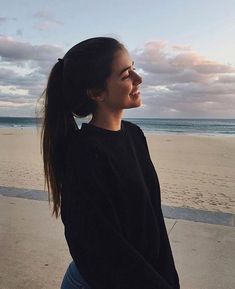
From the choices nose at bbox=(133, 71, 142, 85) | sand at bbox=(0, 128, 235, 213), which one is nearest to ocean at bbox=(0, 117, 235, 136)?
sand at bbox=(0, 128, 235, 213)

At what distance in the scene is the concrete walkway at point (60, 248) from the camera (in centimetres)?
307

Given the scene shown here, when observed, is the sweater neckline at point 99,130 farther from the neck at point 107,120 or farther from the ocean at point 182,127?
the ocean at point 182,127

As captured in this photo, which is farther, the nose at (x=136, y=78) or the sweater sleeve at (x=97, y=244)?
the nose at (x=136, y=78)

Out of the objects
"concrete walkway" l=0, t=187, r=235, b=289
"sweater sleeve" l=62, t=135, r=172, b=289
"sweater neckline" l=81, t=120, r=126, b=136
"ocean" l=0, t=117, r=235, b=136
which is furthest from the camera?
"ocean" l=0, t=117, r=235, b=136

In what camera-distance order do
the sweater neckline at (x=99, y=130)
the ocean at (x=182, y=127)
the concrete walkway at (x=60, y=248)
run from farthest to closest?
the ocean at (x=182, y=127) → the concrete walkway at (x=60, y=248) → the sweater neckline at (x=99, y=130)

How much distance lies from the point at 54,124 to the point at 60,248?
239 cm

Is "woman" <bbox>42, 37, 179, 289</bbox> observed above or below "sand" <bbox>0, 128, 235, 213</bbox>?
above

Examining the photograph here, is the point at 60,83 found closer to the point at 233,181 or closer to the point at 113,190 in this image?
the point at 113,190

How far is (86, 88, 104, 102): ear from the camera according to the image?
4.83 feet

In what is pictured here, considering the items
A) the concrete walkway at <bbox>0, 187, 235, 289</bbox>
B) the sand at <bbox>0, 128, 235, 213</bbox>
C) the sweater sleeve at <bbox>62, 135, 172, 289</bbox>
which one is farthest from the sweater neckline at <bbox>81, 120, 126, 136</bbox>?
the sand at <bbox>0, 128, 235, 213</bbox>

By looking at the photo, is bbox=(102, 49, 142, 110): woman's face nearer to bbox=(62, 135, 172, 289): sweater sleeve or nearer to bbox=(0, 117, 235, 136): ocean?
bbox=(62, 135, 172, 289): sweater sleeve

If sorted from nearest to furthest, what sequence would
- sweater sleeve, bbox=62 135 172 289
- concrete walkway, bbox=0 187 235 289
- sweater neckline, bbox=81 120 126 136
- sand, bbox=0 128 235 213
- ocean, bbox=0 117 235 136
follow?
sweater sleeve, bbox=62 135 172 289 < sweater neckline, bbox=81 120 126 136 < concrete walkway, bbox=0 187 235 289 < sand, bbox=0 128 235 213 < ocean, bbox=0 117 235 136

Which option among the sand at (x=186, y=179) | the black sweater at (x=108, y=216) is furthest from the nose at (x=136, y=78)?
the sand at (x=186, y=179)

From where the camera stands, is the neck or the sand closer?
the neck
